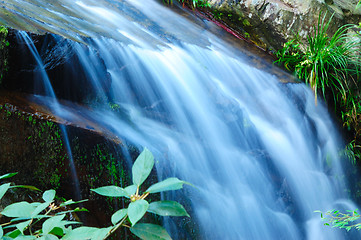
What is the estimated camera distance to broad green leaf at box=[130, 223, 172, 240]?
2.85 feet

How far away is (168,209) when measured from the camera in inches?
34.8

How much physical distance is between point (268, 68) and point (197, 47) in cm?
97

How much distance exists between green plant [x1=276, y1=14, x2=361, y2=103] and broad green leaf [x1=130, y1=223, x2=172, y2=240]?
12.0 feet

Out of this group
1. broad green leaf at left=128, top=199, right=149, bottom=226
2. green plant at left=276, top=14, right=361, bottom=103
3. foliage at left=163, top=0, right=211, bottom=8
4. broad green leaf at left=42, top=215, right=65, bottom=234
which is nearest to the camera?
broad green leaf at left=128, top=199, right=149, bottom=226

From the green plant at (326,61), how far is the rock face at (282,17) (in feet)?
0.60

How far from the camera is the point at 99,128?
2479mm

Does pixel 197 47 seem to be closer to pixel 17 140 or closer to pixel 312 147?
pixel 312 147

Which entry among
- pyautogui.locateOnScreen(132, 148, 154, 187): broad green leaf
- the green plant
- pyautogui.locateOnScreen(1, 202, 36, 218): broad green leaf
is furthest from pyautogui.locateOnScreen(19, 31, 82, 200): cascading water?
the green plant

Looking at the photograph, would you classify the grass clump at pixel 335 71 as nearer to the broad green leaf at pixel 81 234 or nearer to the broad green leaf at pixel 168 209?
the broad green leaf at pixel 168 209

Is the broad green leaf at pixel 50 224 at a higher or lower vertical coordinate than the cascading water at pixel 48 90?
higher

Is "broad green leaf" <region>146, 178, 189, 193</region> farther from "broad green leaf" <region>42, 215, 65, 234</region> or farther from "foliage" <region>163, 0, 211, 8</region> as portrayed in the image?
"foliage" <region>163, 0, 211, 8</region>

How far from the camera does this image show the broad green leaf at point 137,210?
0.78 metres

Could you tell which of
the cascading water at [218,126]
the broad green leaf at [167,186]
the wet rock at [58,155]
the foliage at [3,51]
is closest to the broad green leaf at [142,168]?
the broad green leaf at [167,186]

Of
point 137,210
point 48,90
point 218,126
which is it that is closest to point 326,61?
point 218,126
